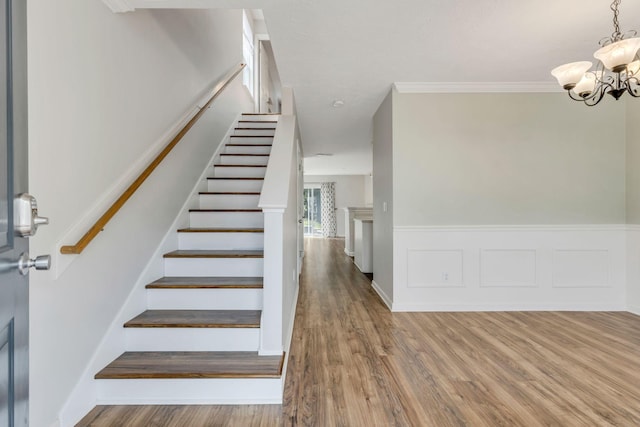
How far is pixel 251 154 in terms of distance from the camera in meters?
3.98

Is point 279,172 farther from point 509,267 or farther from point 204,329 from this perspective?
point 509,267

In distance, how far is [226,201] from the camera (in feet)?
10.4

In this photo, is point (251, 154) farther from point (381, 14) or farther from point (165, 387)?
point (165, 387)

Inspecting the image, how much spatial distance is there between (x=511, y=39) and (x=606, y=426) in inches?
98.8

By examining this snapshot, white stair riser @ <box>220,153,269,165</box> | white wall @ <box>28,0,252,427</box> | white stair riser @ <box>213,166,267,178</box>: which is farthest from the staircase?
white stair riser @ <box>220,153,269,165</box>

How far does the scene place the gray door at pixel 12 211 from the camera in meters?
0.69

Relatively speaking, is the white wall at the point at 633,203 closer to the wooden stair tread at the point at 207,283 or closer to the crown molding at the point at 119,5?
the wooden stair tread at the point at 207,283

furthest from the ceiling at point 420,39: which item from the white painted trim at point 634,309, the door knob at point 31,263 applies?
the white painted trim at point 634,309

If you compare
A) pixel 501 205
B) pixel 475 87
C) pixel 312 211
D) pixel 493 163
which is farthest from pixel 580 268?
pixel 312 211

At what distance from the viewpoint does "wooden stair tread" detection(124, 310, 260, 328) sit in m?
1.90

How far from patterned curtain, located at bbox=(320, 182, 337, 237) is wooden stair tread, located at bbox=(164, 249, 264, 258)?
897 cm

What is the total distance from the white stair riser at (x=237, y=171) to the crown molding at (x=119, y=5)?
191cm

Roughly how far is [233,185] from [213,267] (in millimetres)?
1274

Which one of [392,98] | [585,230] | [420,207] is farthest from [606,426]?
[392,98]
